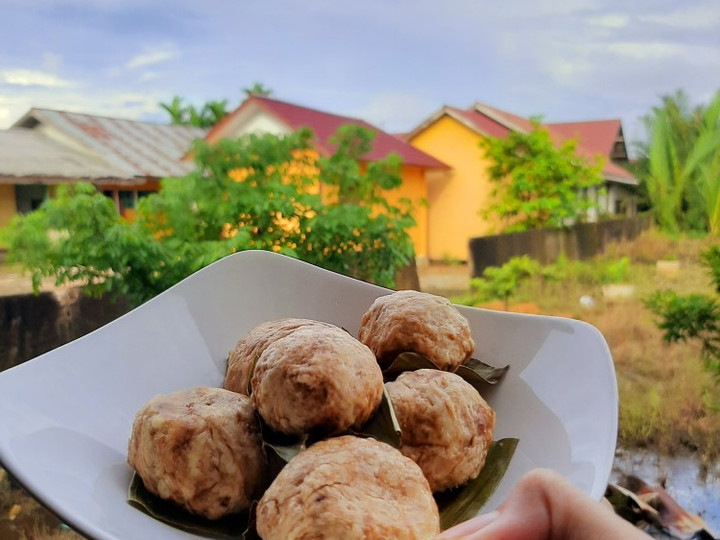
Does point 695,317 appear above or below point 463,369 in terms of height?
below

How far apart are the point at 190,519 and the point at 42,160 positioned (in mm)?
1284

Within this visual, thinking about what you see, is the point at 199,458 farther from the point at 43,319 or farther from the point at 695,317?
the point at 695,317

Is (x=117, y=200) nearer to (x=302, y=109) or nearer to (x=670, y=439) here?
(x=302, y=109)

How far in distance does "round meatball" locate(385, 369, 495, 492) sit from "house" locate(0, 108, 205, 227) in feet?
3.83

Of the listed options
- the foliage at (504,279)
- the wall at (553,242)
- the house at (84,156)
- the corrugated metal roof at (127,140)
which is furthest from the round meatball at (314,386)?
the wall at (553,242)

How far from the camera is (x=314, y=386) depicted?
1.67 feet

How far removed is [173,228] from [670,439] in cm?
146

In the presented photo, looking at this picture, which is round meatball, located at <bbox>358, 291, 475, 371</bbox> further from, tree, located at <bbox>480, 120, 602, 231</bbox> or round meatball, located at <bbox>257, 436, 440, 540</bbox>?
tree, located at <bbox>480, 120, 602, 231</bbox>

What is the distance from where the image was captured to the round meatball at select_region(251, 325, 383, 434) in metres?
0.51

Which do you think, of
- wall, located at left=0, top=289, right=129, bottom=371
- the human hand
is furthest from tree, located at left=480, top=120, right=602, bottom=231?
the human hand

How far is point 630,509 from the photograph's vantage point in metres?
1.61

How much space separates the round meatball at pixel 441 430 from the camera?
57 cm

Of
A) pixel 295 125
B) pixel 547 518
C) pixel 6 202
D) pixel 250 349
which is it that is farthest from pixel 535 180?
pixel 547 518

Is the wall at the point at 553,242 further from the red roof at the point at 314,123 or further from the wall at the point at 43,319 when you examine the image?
the wall at the point at 43,319
